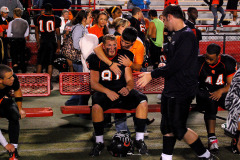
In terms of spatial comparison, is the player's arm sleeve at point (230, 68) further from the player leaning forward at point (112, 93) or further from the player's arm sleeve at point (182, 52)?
the player's arm sleeve at point (182, 52)

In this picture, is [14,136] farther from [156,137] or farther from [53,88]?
[53,88]

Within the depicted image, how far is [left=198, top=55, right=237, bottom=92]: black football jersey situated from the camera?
17.5 feet

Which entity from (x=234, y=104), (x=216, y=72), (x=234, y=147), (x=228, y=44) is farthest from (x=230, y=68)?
(x=228, y=44)

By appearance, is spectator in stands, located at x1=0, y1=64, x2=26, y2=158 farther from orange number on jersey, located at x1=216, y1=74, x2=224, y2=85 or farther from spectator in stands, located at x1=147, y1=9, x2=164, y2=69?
spectator in stands, located at x1=147, y1=9, x2=164, y2=69

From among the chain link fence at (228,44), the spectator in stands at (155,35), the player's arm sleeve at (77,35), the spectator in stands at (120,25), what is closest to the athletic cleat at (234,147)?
the spectator in stands at (120,25)

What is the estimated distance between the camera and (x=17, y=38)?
9.95 meters

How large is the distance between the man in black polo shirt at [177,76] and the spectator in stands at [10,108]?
162 cm

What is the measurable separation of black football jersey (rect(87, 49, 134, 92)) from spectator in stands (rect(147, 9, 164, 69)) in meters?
4.60

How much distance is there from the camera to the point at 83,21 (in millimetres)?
7070

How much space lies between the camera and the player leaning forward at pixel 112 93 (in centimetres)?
506

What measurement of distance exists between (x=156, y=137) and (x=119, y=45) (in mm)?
1431


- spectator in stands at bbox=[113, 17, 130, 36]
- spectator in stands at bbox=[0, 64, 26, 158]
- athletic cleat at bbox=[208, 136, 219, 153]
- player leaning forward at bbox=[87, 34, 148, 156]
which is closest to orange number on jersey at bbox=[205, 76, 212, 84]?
athletic cleat at bbox=[208, 136, 219, 153]

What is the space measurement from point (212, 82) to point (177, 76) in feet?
4.44

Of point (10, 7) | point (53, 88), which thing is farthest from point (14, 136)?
point (10, 7)
